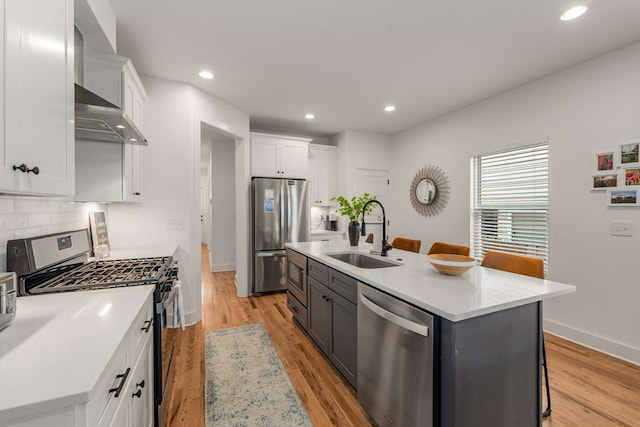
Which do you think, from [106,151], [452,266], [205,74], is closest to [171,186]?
[106,151]

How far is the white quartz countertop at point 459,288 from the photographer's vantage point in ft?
3.90

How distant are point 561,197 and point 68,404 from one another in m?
3.81

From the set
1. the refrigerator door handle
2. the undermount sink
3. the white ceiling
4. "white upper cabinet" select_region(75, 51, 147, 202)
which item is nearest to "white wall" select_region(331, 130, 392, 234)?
the refrigerator door handle

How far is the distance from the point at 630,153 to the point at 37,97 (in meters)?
3.92

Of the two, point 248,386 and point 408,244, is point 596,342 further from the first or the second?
point 248,386

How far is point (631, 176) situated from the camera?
2.35m

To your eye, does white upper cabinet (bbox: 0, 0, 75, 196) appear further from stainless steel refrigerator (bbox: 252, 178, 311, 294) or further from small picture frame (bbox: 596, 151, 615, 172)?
small picture frame (bbox: 596, 151, 615, 172)

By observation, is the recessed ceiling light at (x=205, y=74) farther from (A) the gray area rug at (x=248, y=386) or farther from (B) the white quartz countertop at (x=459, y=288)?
(A) the gray area rug at (x=248, y=386)

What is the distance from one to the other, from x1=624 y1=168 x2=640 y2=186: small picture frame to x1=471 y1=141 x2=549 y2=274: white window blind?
61 cm

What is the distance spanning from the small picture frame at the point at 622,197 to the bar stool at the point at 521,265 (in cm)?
136

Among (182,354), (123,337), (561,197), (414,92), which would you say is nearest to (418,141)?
(414,92)

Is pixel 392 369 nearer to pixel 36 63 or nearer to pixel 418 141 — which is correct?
pixel 36 63

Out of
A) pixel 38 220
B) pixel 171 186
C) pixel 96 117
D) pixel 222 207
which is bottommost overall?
pixel 38 220

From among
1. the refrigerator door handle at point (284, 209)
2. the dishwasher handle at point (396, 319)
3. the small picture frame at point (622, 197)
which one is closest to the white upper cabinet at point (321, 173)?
the refrigerator door handle at point (284, 209)
